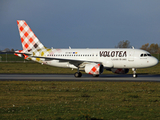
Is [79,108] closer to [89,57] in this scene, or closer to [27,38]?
[89,57]

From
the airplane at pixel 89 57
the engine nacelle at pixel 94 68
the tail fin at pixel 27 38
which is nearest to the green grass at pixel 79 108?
the engine nacelle at pixel 94 68

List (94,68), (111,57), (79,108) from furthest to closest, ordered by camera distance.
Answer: (111,57), (94,68), (79,108)

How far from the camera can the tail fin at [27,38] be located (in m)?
38.2

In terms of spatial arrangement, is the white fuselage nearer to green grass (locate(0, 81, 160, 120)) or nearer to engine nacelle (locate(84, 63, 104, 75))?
engine nacelle (locate(84, 63, 104, 75))

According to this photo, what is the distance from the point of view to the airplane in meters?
32.0

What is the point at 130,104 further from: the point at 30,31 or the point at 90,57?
the point at 30,31

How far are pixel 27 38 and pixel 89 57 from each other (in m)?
10.7

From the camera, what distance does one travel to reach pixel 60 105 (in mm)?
13359

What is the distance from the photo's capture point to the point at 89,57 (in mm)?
34531

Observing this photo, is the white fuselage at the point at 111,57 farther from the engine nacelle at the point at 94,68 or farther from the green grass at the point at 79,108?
the green grass at the point at 79,108

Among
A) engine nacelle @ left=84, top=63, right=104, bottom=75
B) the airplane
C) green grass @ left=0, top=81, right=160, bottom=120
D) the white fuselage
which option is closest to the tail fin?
the airplane

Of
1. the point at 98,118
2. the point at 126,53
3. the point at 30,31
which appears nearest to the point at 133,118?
the point at 98,118

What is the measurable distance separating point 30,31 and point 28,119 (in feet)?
97.5

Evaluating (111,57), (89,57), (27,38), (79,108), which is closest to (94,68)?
(111,57)
